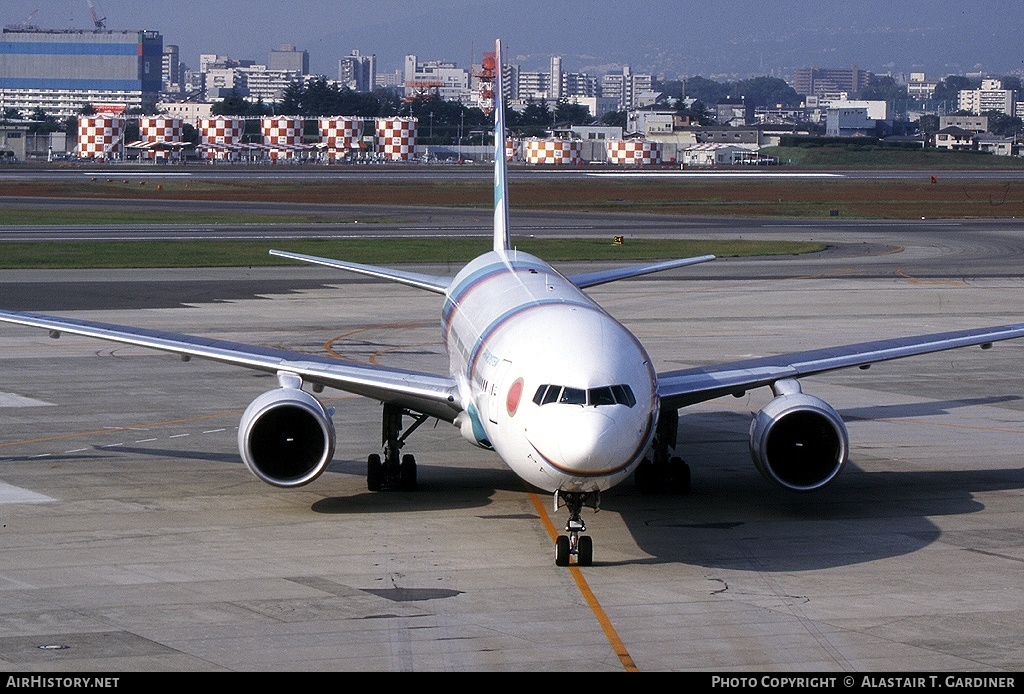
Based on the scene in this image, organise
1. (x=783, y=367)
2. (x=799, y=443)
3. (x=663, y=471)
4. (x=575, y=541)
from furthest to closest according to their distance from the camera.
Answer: (x=783, y=367) < (x=663, y=471) < (x=799, y=443) < (x=575, y=541)

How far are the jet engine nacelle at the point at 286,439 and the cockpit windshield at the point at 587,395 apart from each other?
15.1 ft

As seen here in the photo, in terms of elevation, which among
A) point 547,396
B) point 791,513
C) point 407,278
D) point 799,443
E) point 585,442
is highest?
point 407,278

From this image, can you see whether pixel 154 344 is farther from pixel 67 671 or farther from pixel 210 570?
pixel 67 671

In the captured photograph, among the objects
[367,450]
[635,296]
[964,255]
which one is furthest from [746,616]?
[964,255]

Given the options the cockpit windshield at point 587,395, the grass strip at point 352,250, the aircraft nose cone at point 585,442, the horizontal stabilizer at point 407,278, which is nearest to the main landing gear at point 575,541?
the aircraft nose cone at point 585,442

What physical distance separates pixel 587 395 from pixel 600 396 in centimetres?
18

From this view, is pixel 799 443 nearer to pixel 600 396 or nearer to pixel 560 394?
pixel 600 396

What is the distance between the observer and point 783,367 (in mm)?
23156

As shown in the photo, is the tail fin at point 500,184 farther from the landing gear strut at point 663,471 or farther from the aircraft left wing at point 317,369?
the landing gear strut at point 663,471

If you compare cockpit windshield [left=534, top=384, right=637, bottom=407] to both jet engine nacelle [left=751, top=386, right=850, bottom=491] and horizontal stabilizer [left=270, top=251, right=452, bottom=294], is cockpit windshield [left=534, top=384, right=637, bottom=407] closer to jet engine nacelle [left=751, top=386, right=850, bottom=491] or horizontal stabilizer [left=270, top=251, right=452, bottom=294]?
jet engine nacelle [left=751, top=386, right=850, bottom=491]

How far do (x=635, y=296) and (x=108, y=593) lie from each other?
3793cm

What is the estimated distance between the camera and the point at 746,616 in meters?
16.4

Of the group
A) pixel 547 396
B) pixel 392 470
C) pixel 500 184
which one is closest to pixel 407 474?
pixel 392 470
